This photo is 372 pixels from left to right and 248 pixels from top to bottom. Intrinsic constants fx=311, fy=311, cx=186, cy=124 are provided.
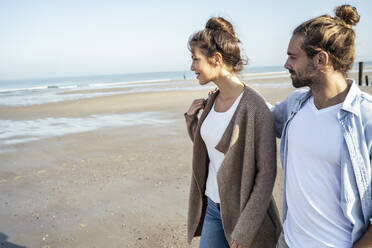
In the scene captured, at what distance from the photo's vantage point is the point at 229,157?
90.3 inches

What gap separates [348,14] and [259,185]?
1.23 meters

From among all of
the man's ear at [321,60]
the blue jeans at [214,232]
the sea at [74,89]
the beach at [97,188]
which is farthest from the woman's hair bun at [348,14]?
the beach at [97,188]

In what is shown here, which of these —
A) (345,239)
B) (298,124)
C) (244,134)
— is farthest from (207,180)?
(345,239)

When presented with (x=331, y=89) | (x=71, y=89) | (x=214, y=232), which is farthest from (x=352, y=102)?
(x=71, y=89)

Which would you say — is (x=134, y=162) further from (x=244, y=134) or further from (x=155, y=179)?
(x=244, y=134)

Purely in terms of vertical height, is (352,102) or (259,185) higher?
(352,102)

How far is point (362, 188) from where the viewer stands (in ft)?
5.36

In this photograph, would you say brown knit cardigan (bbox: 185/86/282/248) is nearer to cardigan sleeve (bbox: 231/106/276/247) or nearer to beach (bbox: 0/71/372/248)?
cardigan sleeve (bbox: 231/106/276/247)

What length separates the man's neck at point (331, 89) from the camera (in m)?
1.81

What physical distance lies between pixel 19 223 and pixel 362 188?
184 inches

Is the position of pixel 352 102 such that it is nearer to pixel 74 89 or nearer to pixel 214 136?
pixel 214 136

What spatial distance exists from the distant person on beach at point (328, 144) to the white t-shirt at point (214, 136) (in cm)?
54

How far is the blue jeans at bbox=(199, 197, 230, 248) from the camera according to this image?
101 inches

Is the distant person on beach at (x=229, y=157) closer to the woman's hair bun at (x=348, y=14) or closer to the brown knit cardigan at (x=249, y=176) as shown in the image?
the brown knit cardigan at (x=249, y=176)
